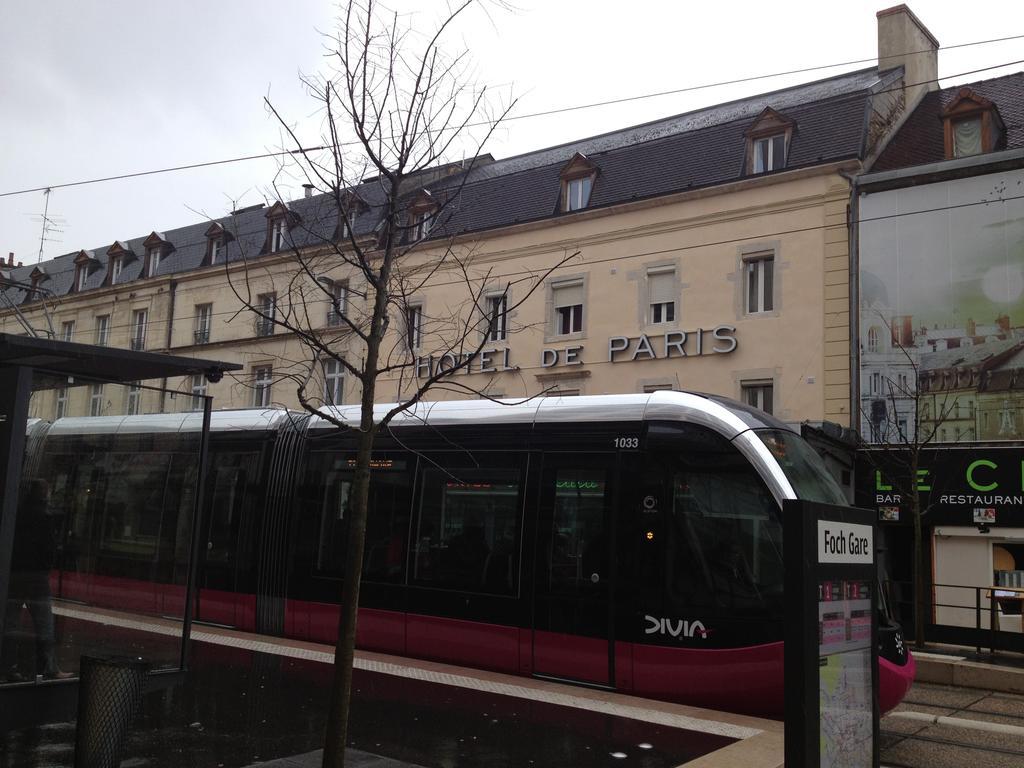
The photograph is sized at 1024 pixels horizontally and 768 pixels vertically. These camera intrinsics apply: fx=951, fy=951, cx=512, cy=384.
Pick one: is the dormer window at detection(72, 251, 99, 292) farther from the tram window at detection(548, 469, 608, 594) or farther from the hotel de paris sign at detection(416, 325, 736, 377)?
the tram window at detection(548, 469, 608, 594)

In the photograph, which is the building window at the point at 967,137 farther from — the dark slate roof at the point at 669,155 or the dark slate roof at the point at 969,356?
the dark slate roof at the point at 969,356

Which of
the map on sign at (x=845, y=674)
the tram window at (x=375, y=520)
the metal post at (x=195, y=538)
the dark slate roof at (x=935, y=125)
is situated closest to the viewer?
the map on sign at (x=845, y=674)

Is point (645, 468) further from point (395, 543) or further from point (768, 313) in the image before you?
point (768, 313)

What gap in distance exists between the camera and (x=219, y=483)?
41.5ft

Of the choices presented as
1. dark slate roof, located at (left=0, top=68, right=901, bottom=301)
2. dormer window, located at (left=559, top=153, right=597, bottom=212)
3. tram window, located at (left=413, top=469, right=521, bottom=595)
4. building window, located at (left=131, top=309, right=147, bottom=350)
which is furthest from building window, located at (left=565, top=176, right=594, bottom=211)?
building window, located at (left=131, top=309, right=147, bottom=350)

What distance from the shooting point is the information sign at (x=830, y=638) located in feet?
13.9

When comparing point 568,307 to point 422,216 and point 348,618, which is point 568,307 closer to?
point 422,216

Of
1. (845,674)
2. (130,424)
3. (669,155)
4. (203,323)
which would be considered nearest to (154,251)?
(203,323)

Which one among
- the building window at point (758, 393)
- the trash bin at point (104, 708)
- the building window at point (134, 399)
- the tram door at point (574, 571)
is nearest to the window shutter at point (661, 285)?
the building window at point (758, 393)

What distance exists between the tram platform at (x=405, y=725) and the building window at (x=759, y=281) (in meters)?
13.6

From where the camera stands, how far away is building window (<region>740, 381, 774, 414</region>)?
67.5 ft

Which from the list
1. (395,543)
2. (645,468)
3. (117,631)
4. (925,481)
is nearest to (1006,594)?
(925,481)

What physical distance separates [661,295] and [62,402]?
16.9 metres

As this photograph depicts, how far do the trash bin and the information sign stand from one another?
3738 mm
